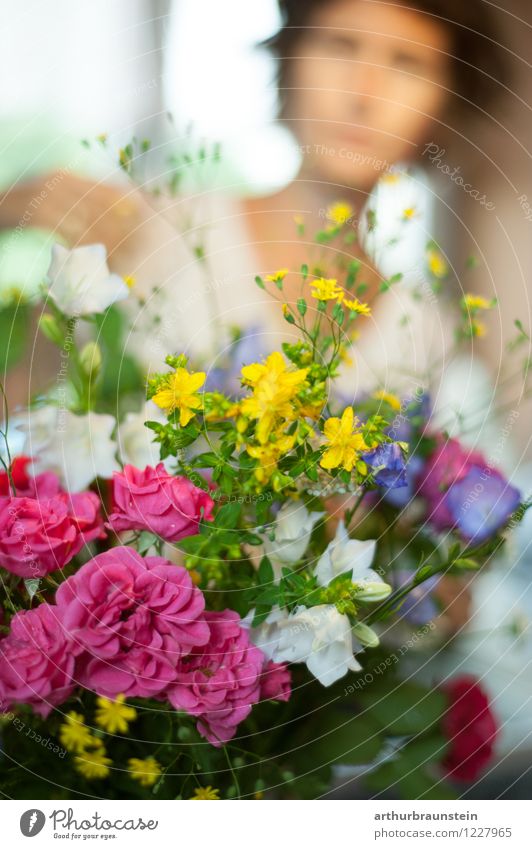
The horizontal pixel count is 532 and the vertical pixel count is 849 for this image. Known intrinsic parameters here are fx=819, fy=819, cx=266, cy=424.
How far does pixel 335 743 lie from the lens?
450 mm

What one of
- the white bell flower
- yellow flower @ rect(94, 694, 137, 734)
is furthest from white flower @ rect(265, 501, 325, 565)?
yellow flower @ rect(94, 694, 137, 734)

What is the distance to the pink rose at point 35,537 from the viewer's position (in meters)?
0.39

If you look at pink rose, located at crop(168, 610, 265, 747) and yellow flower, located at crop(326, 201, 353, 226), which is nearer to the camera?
pink rose, located at crop(168, 610, 265, 747)

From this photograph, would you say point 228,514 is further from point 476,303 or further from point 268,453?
point 476,303

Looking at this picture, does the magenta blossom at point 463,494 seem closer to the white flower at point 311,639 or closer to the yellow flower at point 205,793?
the white flower at point 311,639

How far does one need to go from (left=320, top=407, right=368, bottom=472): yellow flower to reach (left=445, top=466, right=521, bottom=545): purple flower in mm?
71

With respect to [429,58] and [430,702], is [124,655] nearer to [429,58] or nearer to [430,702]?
[430,702]

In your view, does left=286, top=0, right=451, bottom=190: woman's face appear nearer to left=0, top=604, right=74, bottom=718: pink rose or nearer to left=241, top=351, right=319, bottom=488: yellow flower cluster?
left=241, top=351, right=319, bottom=488: yellow flower cluster

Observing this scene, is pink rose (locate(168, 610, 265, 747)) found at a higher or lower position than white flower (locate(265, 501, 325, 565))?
lower

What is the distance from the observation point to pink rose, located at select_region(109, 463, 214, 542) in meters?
0.39

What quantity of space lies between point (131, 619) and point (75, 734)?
0.10 meters

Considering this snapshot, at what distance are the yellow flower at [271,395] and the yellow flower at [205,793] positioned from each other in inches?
8.2

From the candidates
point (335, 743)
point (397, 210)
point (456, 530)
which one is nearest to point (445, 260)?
point (397, 210)
